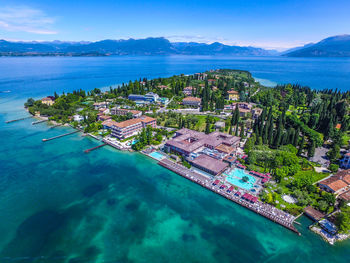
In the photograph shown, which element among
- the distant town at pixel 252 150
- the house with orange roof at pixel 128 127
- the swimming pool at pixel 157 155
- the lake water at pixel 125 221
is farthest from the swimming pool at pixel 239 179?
the house with orange roof at pixel 128 127

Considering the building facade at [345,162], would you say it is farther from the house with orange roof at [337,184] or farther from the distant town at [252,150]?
the house with orange roof at [337,184]

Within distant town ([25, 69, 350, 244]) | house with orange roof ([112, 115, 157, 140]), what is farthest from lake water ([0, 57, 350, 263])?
house with orange roof ([112, 115, 157, 140])

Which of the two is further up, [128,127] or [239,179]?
[128,127]

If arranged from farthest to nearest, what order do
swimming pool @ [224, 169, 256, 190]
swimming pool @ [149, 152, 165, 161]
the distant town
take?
swimming pool @ [149, 152, 165, 161] → swimming pool @ [224, 169, 256, 190] → the distant town

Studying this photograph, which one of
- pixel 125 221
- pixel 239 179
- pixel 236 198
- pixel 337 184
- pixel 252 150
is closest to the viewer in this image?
pixel 125 221

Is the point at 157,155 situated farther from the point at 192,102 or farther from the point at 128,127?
the point at 192,102

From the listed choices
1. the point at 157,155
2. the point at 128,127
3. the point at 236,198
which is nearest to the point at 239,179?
the point at 236,198

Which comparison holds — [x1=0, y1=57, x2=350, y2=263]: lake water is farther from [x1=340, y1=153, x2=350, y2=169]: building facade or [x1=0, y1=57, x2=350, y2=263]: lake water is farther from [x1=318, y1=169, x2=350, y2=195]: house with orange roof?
[x1=340, y1=153, x2=350, y2=169]: building facade

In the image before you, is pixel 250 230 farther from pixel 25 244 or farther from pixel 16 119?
pixel 16 119
